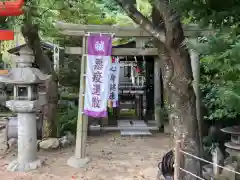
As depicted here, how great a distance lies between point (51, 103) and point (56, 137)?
96 cm

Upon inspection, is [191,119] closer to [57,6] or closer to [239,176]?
[239,176]

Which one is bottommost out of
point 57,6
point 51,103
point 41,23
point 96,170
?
point 96,170

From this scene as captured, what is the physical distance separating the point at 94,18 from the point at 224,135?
597 cm

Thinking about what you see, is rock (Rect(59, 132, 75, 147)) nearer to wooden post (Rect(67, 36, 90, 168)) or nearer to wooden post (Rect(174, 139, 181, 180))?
wooden post (Rect(67, 36, 90, 168))

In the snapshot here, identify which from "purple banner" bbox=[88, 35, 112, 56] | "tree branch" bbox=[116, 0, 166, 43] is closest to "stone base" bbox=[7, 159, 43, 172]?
"purple banner" bbox=[88, 35, 112, 56]

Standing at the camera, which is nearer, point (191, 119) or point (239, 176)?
point (191, 119)

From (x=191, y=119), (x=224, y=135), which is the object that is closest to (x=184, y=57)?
(x=191, y=119)

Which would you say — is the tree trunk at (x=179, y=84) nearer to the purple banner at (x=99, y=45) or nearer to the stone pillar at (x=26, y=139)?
the purple banner at (x=99, y=45)

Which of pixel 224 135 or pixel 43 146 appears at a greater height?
pixel 224 135

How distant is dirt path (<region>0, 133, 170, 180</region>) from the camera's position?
584 cm

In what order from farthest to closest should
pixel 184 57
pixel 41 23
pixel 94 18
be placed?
pixel 94 18 < pixel 41 23 < pixel 184 57

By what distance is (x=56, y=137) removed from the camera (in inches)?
322

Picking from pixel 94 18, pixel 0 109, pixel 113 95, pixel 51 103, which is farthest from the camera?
pixel 0 109

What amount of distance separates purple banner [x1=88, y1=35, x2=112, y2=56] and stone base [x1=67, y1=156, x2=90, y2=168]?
2357mm
